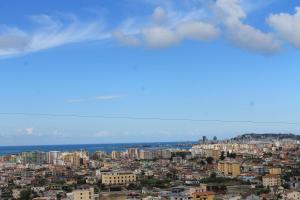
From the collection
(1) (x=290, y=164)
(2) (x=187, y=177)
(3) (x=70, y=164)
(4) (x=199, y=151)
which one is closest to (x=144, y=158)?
(4) (x=199, y=151)

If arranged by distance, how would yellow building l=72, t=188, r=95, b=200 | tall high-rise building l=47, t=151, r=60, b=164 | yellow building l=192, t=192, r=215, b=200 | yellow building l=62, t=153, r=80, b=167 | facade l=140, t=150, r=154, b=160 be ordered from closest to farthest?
yellow building l=192, t=192, r=215, b=200 → yellow building l=72, t=188, r=95, b=200 → yellow building l=62, t=153, r=80, b=167 → tall high-rise building l=47, t=151, r=60, b=164 → facade l=140, t=150, r=154, b=160

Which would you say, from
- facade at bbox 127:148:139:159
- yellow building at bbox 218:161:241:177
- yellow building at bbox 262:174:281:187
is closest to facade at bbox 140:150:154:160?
facade at bbox 127:148:139:159

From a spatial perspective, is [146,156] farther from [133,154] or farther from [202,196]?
[202,196]

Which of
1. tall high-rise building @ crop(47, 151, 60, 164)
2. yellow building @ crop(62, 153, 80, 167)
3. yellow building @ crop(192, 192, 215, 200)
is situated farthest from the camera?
tall high-rise building @ crop(47, 151, 60, 164)

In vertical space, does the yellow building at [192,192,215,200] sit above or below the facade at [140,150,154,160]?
below

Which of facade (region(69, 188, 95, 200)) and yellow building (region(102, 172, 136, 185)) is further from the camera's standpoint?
yellow building (region(102, 172, 136, 185))

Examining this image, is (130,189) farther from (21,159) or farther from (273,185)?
(21,159)

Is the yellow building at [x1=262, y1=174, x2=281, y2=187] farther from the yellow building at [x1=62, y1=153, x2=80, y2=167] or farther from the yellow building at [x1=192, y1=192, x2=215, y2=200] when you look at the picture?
the yellow building at [x1=62, y1=153, x2=80, y2=167]

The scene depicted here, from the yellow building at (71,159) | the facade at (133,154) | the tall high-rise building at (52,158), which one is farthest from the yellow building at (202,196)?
the facade at (133,154)
